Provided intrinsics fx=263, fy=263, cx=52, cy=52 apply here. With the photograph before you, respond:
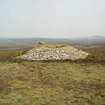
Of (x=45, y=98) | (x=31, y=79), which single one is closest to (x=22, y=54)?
(x=31, y=79)

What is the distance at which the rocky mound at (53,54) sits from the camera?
149ft

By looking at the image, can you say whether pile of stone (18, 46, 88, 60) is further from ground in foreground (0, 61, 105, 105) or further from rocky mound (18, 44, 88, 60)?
ground in foreground (0, 61, 105, 105)

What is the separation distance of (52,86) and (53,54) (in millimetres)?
21982

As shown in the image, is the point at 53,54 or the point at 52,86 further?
the point at 53,54

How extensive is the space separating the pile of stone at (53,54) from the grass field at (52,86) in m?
9.52

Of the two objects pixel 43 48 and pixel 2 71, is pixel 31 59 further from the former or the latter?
pixel 2 71

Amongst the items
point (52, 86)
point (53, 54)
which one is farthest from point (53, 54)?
Result: point (52, 86)

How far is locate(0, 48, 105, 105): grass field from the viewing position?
1994 centimetres

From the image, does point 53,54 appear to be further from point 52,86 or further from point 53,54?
point 52,86

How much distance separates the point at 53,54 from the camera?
153 feet

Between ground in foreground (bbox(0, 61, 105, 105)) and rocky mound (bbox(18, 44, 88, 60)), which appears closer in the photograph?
ground in foreground (bbox(0, 61, 105, 105))

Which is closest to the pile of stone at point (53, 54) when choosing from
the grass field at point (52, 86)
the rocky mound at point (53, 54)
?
the rocky mound at point (53, 54)

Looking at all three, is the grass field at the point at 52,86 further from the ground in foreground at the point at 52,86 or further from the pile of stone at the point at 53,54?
the pile of stone at the point at 53,54

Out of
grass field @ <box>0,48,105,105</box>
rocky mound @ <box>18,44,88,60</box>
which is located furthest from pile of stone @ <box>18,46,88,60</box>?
grass field @ <box>0,48,105,105</box>
